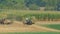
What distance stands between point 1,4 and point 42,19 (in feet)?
21.5

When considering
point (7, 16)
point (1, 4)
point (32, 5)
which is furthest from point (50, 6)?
point (7, 16)

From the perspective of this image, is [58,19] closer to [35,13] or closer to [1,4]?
[35,13]

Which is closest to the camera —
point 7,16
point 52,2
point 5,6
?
point 7,16

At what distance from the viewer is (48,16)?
2262 centimetres

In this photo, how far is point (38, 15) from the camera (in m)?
22.4

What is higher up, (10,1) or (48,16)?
(10,1)

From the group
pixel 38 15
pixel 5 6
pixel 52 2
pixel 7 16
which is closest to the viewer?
pixel 7 16

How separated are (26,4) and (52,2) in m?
3.37

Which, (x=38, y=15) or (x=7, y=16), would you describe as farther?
(x=38, y=15)

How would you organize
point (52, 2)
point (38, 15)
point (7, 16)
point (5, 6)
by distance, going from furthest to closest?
point (52, 2) → point (5, 6) → point (38, 15) → point (7, 16)

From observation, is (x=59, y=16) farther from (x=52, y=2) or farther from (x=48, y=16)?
(x=52, y=2)

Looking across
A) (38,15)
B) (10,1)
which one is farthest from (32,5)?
(38,15)

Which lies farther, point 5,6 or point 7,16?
point 5,6

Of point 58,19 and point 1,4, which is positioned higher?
point 1,4
